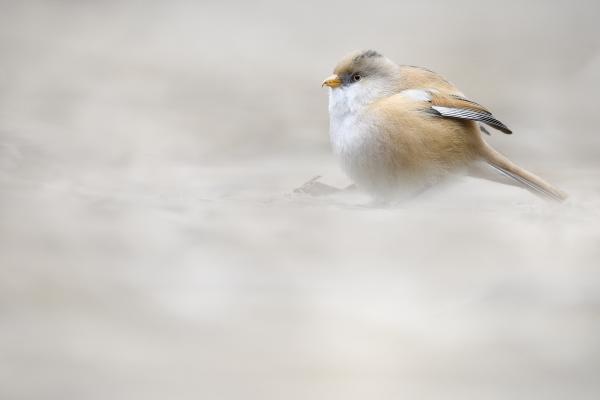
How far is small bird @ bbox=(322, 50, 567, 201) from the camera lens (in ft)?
5.74

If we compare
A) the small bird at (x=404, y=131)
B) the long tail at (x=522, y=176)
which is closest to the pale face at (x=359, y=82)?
the small bird at (x=404, y=131)

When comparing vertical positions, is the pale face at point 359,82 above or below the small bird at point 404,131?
above

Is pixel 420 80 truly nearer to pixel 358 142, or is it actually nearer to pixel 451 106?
pixel 451 106

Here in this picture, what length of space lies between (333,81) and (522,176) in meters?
0.49

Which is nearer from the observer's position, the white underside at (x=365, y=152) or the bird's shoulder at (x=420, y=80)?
the white underside at (x=365, y=152)

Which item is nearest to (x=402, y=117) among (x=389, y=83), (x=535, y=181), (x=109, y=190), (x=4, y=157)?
(x=389, y=83)

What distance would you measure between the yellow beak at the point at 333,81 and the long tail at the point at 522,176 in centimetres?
38

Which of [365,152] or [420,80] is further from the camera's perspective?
[420,80]

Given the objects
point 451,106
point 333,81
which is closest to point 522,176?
point 451,106

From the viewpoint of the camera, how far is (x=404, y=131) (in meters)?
1.75

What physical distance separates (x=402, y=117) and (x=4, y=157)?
36.0 inches

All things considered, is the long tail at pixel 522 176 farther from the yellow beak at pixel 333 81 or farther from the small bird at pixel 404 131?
the yellow beak at pixel 333 81

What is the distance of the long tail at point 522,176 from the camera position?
178 cm

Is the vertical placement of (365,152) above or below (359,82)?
below
